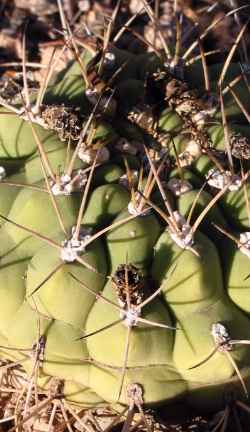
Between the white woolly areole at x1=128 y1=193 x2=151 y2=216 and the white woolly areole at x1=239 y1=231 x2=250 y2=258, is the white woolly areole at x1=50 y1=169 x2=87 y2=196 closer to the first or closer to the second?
the white woolly areole at x1=128 y1=193 x2=151 y2=216

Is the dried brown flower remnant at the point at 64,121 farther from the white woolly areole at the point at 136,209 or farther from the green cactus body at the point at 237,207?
the green cactus body at the point at 237,207

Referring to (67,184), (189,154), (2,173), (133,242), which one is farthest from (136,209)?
(2,173)

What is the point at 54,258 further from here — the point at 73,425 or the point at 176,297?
the point at 73,425

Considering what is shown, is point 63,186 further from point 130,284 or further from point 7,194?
point 130,284

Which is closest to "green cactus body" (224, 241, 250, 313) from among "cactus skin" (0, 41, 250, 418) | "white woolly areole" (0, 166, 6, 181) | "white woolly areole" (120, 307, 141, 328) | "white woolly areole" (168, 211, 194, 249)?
"cactus skin" (0, 41, 250, 418)

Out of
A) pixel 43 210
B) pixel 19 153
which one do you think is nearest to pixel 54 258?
pixel 43 210

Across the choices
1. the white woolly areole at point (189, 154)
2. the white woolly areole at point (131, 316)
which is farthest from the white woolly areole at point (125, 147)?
the white woolly areole at point (131, 316)
